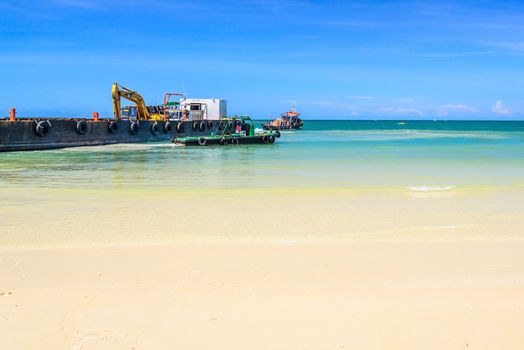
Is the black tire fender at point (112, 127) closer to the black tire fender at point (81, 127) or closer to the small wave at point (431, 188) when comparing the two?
the black tire fender at point (81, 127)

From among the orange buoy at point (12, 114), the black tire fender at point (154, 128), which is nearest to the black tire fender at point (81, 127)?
the orange buoy at point (12, 114)

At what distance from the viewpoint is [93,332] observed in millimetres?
4012

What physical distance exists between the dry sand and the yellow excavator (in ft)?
110

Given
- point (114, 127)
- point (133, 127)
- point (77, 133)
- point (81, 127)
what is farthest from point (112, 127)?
point (77, 133)

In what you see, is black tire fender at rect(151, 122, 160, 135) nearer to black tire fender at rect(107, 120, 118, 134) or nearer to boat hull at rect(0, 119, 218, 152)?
boat hull at rect(0, 119, 218, 152)

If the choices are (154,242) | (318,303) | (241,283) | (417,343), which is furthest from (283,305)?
(154,242)

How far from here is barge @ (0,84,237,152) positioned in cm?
2994

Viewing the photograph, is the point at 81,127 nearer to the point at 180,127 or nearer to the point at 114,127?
the point at 114,127

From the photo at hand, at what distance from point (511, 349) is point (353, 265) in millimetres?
2228

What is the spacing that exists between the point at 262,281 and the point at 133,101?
3994cm

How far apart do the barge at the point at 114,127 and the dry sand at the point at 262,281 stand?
2225cm

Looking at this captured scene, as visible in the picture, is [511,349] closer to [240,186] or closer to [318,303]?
[318,303]

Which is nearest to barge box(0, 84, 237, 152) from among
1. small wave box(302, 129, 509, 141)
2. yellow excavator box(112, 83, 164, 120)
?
yellow excavator box(112, 83, 164, 120)

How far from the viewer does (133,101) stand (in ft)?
143
